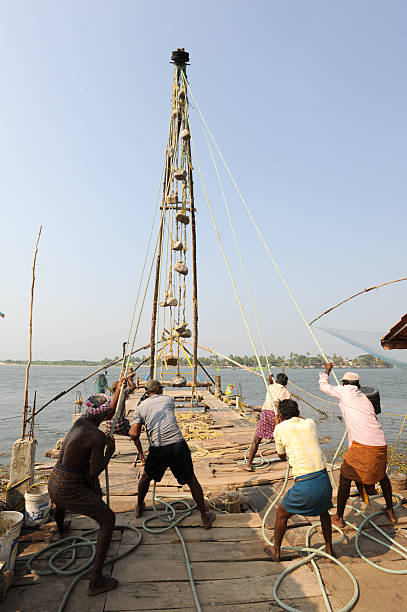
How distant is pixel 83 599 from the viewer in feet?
10.2

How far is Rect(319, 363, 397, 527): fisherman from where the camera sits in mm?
4316

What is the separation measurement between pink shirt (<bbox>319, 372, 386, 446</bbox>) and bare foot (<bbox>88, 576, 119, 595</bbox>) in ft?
10.2

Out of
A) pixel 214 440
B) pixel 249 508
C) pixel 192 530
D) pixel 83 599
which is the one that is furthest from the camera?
pixel 214 440

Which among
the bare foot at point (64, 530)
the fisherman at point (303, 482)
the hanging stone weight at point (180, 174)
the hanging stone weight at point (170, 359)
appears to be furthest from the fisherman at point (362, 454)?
the hanging stone weight at point (180, 174)

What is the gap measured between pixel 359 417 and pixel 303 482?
136 centimetres

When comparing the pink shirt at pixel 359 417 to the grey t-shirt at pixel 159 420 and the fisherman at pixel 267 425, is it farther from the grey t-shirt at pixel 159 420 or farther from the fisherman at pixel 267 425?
the grey t-shirt at pixel 159 420

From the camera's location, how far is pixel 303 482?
358cm

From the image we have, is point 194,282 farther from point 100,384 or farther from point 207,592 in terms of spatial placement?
point 207,592

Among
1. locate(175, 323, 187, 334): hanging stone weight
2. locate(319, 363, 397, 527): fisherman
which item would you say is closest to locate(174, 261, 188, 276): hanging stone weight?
locate(175, 323, 187, 334): hanging stone weight

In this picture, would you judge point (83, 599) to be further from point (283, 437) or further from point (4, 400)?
point (4, 400)

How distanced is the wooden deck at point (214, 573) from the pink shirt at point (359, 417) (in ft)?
3.62

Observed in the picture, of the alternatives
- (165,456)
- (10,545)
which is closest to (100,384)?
(165,456)

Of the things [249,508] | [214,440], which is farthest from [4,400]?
[249,508]

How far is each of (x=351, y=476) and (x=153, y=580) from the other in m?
2.58
